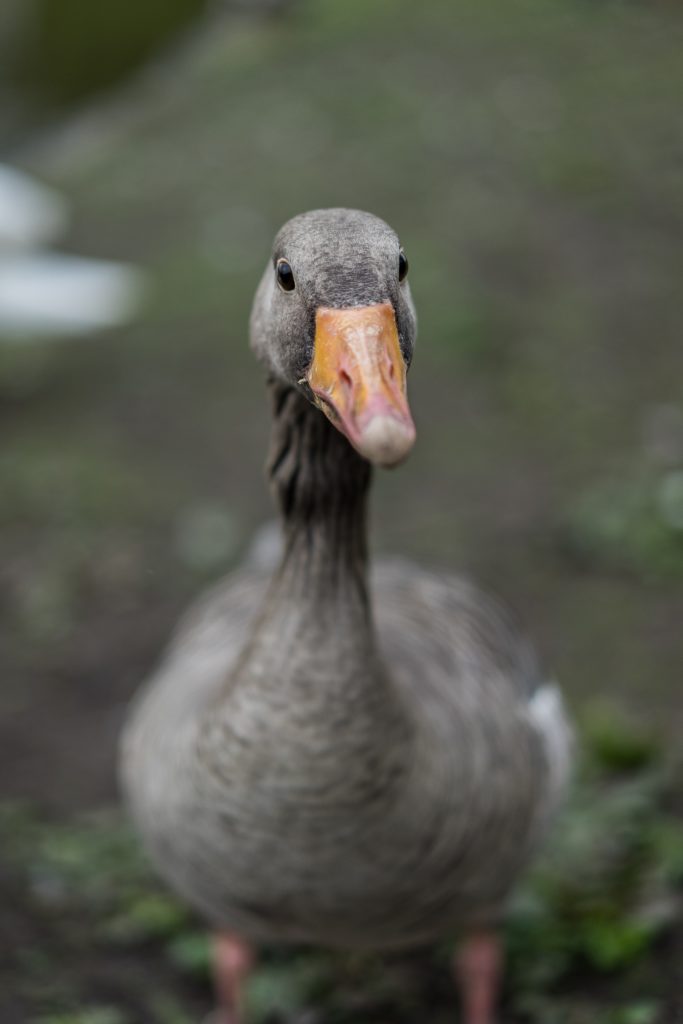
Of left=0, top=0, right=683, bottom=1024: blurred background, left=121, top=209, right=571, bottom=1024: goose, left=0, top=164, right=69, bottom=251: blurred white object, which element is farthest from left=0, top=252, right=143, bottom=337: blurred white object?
left=121, top=209, right=571, bottom=1024: goose

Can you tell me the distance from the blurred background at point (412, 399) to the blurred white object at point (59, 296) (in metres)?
0.02

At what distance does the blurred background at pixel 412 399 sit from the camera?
340 cm

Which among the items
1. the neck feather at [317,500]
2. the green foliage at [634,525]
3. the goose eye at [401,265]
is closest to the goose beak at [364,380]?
the goose eye at [401,265]

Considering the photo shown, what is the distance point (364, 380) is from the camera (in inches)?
74.0

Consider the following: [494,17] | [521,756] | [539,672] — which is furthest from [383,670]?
[494,17]

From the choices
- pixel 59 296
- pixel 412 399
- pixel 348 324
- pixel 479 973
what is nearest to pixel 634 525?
pixel 412 399

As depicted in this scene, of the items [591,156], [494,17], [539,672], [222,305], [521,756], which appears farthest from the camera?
[494,17]

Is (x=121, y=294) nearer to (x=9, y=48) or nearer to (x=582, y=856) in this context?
(x=582, y=856)

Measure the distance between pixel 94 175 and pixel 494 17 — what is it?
4196mm

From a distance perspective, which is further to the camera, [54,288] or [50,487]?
[54,288]

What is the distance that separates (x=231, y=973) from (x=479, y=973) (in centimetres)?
59

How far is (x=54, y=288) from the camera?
664 cm

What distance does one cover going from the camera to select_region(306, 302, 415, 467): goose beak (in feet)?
5.75

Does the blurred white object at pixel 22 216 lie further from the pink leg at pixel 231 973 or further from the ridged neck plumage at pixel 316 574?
the ridged neck plumage at pixel 316 574
